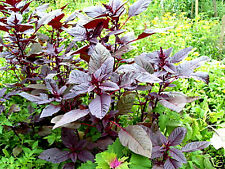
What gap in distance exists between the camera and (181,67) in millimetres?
1268

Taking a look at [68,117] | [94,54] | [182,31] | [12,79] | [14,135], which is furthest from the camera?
[182,31]

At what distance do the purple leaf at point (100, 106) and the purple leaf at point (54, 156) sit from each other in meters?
0.49

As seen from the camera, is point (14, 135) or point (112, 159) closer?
point (112, 159)

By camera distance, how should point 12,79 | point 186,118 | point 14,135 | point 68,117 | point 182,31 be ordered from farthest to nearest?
point 182,31, point 12,79, point 14,135, point 186,118, point 68,117

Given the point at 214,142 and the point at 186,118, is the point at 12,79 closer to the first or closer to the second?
the point at 186,118

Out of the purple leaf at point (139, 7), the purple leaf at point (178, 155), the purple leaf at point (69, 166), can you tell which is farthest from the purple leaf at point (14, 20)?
the purple leaf at point (178, 155)

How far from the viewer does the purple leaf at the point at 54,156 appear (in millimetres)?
1258

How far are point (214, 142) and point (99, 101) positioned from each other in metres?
0.85

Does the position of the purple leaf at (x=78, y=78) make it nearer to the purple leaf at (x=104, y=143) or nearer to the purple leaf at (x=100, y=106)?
the purple leaf at (x=100, y=106)

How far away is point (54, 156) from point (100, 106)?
1.77 feet

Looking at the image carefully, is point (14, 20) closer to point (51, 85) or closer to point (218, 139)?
point (51, 85)

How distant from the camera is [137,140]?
105cm

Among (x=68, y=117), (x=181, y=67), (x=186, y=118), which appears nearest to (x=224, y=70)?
(x=186, y=118)

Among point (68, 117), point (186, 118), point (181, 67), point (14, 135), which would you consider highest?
point (181, 67)
